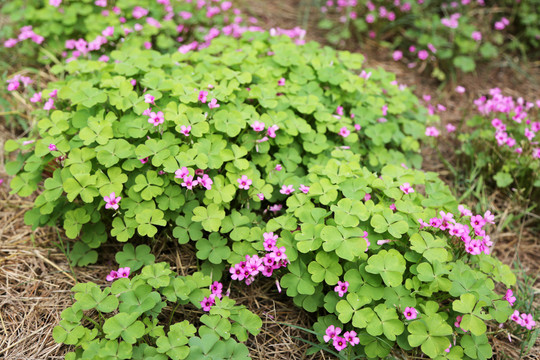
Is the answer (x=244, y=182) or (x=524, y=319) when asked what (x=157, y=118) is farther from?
(x=524, y=319)

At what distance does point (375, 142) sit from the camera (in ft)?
9.96

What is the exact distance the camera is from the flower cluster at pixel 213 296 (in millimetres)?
2270

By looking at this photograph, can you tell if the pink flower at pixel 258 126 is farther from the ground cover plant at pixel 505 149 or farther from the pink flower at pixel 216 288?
the ground cover plant at pixel 505 149

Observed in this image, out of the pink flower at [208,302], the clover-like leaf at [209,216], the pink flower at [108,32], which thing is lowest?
the pink flower at [208,302]

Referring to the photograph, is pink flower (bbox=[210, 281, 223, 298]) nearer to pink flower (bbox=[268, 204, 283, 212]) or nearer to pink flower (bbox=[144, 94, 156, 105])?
pink flower (bbox=[268, 204, 283, 212])

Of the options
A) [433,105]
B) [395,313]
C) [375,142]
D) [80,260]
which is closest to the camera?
[395,313]

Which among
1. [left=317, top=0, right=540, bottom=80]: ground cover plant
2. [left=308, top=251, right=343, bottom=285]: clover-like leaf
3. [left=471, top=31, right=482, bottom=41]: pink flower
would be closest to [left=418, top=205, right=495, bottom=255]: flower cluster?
[left=308, top=251, right=343, bottom=285]: clover-like leaf

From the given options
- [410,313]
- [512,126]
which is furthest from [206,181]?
[512,126]

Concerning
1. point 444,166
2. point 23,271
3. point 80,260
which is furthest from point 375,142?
point 23,271

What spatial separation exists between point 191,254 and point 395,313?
1.23 m

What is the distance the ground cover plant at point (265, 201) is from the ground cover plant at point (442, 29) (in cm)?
200

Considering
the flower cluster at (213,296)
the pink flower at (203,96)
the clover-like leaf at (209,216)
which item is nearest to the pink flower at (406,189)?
the clover-like leaf at (209,216)

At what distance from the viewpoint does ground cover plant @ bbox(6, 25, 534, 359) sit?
218 cm

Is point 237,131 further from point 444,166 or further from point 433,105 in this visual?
point 433,105
